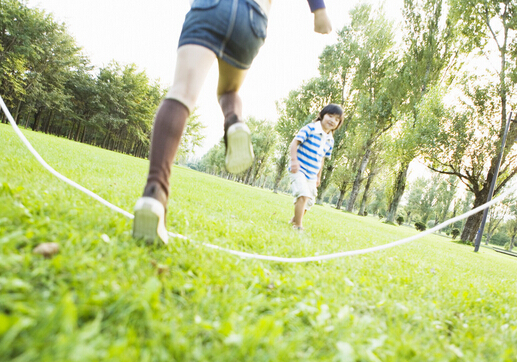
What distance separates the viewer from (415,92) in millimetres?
20156

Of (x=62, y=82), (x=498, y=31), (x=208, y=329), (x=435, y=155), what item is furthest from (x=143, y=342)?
(x=62, y=82)

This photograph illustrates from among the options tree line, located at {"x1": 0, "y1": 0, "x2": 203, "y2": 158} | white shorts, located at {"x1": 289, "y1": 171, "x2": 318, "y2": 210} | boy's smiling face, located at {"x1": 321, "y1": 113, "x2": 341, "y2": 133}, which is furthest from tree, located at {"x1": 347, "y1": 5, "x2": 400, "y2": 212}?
tree line, located at {"x1": 0, "y1": 0, "x2": 203, "y2": 158}

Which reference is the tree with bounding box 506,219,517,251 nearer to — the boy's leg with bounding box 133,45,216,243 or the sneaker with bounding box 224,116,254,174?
the sneaker with bounding box 224,116,254,174

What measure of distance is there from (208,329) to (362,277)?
4.95 ft

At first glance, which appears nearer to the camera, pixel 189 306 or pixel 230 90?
pixel 189 306

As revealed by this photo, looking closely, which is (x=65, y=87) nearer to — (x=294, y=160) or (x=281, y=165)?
(x=281, y=165)

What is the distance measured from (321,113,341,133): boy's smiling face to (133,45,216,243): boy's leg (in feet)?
9.91

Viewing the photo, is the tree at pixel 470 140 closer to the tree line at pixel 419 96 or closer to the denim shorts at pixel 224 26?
the tree line at pixel 419 96

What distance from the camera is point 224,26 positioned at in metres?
1.38

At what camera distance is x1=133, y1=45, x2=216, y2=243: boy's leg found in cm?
132

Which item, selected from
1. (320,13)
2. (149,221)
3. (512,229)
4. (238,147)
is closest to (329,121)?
(320,13)

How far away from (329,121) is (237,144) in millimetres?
2787

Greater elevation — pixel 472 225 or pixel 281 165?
pixel 281 165

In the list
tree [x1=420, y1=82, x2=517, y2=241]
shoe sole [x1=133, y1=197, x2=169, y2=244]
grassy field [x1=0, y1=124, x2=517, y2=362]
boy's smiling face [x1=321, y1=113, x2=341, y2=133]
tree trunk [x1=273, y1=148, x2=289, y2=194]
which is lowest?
grassy field [x1=0, y1=124, x2=517, y2=362]
